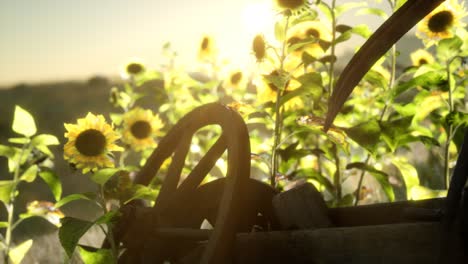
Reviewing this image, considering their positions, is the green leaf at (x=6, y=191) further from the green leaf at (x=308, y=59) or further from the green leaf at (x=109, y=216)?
the green leaf at (x=308, y=59)

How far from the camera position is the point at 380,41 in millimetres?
565

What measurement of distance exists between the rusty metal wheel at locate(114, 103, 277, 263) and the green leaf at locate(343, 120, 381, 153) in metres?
0.46

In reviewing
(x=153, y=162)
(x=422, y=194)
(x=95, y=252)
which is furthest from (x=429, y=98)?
(x=95, y=252)

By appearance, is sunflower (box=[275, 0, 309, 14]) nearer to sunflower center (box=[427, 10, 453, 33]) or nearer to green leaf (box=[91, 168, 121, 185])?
sunflower center (box=[427, 10, 453, 33])

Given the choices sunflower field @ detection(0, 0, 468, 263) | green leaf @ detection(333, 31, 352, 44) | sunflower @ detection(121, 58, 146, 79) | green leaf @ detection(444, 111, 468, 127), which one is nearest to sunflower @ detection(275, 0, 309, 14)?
sunflower field @ detection(0, 0, 468, 263)

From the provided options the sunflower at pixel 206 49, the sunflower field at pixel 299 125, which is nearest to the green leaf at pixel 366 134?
the sunflower field at pixel 299 125

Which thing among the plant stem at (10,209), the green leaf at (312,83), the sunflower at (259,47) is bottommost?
the plant stem at (10,209)

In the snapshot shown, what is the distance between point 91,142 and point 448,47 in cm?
99

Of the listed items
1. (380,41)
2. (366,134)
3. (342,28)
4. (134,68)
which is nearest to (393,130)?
(366,134)

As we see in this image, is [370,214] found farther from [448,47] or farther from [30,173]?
[30,173]

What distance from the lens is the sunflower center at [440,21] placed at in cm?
171

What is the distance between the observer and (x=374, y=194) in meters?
2.78

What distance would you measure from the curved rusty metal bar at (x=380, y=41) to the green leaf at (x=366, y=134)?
2.19 ft

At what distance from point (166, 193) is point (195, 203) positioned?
0.19 feet
